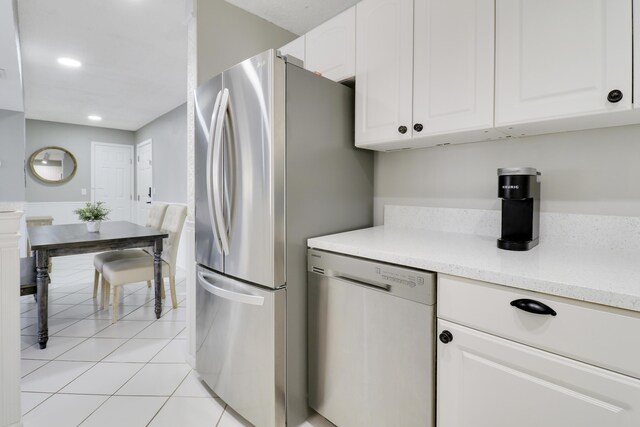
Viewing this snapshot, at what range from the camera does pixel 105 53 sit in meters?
3.13

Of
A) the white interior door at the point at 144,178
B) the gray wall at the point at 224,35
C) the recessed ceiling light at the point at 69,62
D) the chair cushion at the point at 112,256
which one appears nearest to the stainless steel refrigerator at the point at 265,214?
the gray wall at the point at 224,35

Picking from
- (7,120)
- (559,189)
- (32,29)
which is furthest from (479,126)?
(7,120)

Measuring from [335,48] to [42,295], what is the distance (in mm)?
2681

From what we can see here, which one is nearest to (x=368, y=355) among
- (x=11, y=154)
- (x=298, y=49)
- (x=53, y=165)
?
(x=298, y=49)

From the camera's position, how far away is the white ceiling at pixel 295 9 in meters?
2.18

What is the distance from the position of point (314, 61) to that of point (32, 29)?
259 centimetres

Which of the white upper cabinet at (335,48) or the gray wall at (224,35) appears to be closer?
the white upper cabinet at (335,48)

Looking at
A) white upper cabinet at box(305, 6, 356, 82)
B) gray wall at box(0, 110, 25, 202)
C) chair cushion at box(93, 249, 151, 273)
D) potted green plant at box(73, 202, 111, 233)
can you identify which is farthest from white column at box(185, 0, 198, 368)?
gray wall at box(0, 110, 25, 202)

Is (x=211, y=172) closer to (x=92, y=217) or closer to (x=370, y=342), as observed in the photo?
(x=370, y=342)

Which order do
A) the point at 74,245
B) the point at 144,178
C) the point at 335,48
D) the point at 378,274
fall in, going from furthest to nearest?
the point at 144,178
the point at 74,245
the point at 335,48
the point at 378,274

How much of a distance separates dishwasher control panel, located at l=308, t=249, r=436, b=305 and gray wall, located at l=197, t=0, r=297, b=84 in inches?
55.5

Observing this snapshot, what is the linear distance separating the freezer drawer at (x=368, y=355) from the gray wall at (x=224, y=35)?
5.05 feet

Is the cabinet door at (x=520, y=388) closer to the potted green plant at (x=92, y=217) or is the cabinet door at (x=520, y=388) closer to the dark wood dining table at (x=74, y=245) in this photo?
the dark wood dining table at (x=74, y=245)

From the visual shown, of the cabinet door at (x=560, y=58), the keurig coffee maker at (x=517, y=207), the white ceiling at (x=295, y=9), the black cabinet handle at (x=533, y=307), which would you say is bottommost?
the black cabinet handle at (x=533, y=307)
